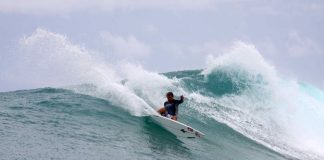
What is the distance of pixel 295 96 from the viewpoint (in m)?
30.5

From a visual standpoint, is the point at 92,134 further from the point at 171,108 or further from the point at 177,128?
the point at 171,108

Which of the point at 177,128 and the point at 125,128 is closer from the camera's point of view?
the point at 125,128

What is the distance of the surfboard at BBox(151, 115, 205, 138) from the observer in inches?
668

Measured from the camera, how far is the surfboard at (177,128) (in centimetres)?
1697

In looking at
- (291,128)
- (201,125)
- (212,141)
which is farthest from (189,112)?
(291,128)

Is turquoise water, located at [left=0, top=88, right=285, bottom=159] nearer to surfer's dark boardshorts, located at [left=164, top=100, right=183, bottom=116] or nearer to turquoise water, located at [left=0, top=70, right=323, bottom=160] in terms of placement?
turquoise water, located at [left=0, top=70, right=323, bottom=160]

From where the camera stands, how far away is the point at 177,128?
56.0 ft

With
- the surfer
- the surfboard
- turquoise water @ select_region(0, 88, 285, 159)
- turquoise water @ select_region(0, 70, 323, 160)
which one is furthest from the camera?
the surfer

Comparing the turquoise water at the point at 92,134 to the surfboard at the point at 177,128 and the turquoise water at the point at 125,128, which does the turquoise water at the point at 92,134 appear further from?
the surfboard at the point at 177,128

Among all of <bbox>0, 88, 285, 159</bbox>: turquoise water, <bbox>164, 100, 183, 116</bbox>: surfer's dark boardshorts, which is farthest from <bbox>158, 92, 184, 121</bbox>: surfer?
<bbox>0, 88, 285, 159</bbox>: turquoise water

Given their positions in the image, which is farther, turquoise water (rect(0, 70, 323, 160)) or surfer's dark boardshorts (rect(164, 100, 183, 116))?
surfer's dark boardshorts (rect(164, 100, 183, 116))

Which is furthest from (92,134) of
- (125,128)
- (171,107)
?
(171,107)

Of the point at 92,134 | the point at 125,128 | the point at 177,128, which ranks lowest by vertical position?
the point at 92,134

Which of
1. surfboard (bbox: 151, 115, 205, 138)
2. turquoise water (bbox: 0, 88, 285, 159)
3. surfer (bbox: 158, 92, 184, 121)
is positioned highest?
surfer (bbox: 158, 92, 184, 121)
